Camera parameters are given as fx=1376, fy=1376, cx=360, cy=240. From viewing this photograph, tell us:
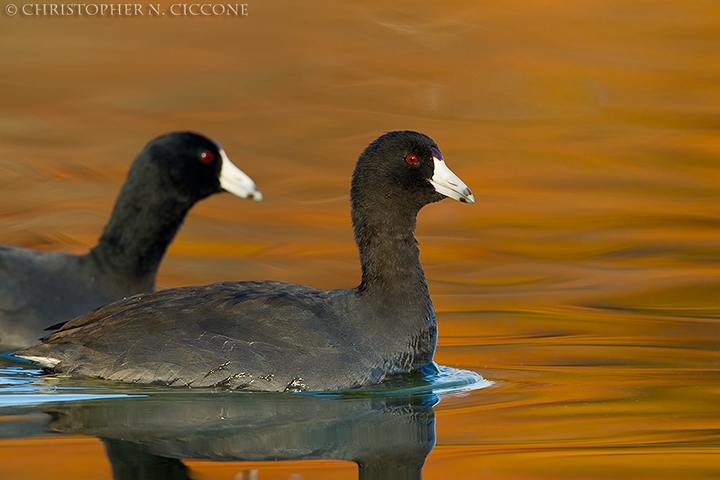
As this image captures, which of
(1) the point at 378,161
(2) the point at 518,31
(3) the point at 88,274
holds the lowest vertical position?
(3) the point at 88,274

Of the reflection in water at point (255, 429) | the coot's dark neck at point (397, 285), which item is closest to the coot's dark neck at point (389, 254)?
the coot's dark neck at point (397, 285)

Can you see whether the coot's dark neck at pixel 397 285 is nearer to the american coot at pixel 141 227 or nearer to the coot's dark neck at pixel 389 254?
the coot's dark neck at pixel 389 254

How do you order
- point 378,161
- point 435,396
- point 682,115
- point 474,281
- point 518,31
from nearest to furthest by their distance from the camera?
point 435,396 → point 378,161 → point 474,281 → point 682,115 → point 518,31

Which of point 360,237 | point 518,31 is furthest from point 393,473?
point 518,31

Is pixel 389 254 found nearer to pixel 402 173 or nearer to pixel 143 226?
pixel 402 173

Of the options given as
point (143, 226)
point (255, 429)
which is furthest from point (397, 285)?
point (143, 226)

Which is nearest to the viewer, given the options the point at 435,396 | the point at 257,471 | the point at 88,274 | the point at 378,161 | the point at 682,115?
the point at 257,471

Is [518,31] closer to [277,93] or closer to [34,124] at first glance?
[277,93]

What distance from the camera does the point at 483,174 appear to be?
13391 millimetres

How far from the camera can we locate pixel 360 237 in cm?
734

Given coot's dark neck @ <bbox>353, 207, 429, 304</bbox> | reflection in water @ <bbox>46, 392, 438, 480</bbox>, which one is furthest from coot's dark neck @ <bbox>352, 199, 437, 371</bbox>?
reflection in water @ <bbox>46, 392, 438, 480</bbox>

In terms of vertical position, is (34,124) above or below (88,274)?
above

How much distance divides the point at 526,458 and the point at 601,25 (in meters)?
13.7

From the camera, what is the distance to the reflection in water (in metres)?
5.46
